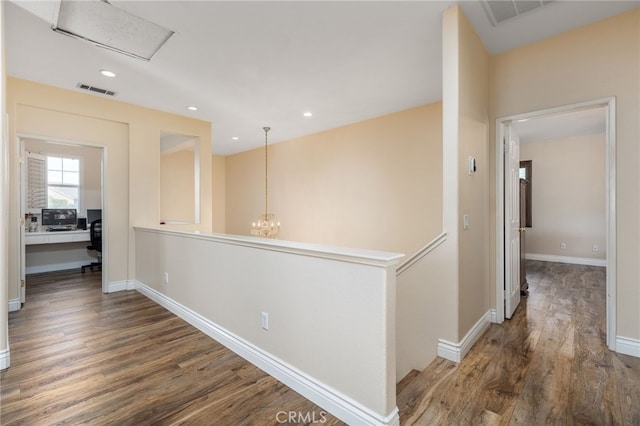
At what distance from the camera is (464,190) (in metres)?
2.38

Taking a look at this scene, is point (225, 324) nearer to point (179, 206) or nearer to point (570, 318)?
point (570, 318)

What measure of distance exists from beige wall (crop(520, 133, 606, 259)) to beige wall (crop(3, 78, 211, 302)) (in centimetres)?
738

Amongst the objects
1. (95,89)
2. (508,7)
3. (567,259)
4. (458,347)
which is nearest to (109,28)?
(95,89)

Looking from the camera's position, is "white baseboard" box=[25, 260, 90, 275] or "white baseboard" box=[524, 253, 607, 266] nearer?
"white baseboard" box=[25, 260, 90, 275]

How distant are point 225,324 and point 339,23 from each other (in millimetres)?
2780

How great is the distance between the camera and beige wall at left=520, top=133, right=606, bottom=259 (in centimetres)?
579

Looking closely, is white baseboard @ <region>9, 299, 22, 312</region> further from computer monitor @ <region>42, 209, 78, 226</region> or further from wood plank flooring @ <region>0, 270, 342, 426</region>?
computer monitor @ <region>42, 209, 78, 226</region>

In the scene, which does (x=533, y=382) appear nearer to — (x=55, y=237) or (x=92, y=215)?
(x=55, y=237)

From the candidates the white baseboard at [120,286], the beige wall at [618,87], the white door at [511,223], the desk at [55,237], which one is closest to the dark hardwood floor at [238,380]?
the white door at [511,223]

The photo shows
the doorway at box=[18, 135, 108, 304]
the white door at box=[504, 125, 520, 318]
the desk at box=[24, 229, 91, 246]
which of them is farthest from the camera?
the doorway at box=[18, 135, 108, 304]

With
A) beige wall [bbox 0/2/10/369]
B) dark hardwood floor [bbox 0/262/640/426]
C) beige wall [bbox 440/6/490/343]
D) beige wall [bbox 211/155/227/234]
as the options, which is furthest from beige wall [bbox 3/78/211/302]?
beige wall [bbox 440/6/490/343]

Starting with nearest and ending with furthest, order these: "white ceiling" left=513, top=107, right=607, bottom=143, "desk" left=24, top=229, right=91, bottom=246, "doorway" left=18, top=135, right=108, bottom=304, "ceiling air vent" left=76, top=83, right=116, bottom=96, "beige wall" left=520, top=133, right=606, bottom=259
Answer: "ceiling air vent" left=76, top=83, right=116, bottom=96, "white ceiling" left=513, top=107, right=607, bottom=143, "desk" left=24, top=229, right=91, bottom=246, "doorway" left=18, top=135, right=108, bottom=304, "beige wall" left=520, top=133, right=606, bottom=259

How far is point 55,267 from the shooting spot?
5480 millimetres

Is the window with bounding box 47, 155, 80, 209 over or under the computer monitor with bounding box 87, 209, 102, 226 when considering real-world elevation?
over
